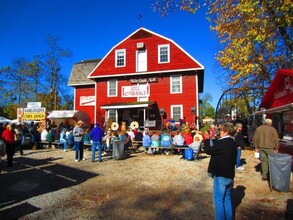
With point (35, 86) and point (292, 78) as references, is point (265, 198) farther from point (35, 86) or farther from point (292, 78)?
point (35, 86)

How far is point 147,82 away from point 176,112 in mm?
3922

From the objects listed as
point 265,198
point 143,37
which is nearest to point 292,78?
point 265,198

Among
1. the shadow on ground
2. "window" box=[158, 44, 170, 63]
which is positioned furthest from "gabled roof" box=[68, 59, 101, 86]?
the shadow on ground

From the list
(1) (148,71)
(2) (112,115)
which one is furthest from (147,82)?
(2) (112,115)

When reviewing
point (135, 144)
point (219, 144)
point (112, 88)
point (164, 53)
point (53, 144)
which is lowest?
point (53, 144)

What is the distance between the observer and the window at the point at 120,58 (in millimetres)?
24998

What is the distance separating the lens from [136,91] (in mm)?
24250

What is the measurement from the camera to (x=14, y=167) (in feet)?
34.5

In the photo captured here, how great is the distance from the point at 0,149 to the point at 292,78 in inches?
396

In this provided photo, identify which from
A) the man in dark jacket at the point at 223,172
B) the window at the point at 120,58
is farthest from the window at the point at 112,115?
the man in dark jacket at the point at 223,172

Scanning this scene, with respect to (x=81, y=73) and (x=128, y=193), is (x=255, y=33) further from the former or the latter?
(x=81, y=73)

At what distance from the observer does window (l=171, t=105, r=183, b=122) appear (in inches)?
905

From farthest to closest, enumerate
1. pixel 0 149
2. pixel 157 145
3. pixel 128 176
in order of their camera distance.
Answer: pixel 157 145
pixel 128 176
pixel 0 149

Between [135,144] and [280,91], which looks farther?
[135,144]
